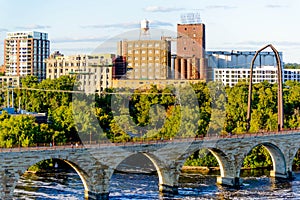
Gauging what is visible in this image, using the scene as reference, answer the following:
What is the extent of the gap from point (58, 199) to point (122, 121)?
127 feet

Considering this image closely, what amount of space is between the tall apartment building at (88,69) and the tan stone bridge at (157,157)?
52375 millimetres

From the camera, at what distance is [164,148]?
201 feet

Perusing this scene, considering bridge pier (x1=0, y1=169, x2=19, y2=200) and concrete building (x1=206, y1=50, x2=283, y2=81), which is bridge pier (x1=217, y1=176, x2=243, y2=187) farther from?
concrete building (x1=206, y1=50, x2=283, y2=81)

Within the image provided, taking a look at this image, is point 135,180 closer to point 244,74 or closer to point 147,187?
point 147,187

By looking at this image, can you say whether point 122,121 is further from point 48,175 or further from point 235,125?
point 48,175

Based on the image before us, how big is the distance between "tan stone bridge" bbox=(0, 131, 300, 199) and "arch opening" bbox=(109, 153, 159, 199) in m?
2.15

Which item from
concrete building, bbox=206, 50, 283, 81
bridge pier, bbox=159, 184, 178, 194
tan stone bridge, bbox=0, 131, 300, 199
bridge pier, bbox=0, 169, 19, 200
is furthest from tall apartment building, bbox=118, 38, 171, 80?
bridge pier, bbox=0, 169, 19, 200

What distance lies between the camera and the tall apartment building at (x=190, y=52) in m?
139

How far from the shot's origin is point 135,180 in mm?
67875

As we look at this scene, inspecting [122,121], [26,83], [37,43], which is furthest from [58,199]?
[37,43]

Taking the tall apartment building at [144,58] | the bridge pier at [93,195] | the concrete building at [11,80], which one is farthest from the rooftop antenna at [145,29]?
the bridge pier at [93,195]

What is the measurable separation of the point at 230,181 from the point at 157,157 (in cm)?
959

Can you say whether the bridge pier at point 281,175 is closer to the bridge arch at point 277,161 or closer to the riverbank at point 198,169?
the bridge arch at point 277,161

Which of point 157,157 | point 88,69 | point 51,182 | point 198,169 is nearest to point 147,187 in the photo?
point 157,157
